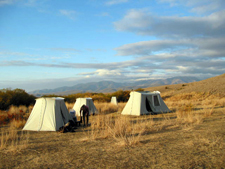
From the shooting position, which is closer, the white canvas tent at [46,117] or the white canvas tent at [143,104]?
the white canvas tent at [46,117]

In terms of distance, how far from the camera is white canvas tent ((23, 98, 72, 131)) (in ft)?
31.8

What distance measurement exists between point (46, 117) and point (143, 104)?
7.84 m

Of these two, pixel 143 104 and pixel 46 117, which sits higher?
pixel 143 104

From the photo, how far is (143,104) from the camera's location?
49.8 ft

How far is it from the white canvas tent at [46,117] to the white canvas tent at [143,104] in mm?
6382

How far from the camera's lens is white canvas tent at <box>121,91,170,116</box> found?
14.9 m

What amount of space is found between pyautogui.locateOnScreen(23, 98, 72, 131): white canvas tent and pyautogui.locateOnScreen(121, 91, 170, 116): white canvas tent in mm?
6382

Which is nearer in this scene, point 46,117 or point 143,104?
point 46,117

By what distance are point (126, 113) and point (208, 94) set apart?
1886 centimetres

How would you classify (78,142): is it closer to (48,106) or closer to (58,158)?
(58,158)

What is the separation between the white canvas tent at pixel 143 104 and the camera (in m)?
14.9

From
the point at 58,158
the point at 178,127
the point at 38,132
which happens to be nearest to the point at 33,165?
the point at 58,158

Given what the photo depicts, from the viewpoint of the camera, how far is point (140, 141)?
658cm

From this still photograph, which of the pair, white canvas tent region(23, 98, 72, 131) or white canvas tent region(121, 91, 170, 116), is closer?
white canvas tent region(23, 98, 72, 131)
